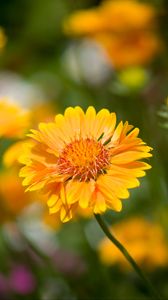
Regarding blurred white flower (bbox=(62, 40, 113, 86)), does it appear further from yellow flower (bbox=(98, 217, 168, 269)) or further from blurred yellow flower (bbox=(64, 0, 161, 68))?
yellow flower (bbox=(98, 217, 168, 269))

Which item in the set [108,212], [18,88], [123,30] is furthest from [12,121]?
[18,88]

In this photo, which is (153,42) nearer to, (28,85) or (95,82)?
(95,82)

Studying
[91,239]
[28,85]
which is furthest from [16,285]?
[28,85]

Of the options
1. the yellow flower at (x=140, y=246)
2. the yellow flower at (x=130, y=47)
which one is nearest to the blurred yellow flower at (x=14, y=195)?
the yellow flower at (x=140, y=246)

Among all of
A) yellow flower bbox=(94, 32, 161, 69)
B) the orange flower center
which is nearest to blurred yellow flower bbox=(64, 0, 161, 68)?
yellow flower bbox=(94, 32, 161, 69)

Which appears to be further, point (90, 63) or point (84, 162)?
point (90, 63)

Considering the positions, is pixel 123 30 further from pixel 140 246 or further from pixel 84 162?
pixel 84 162
